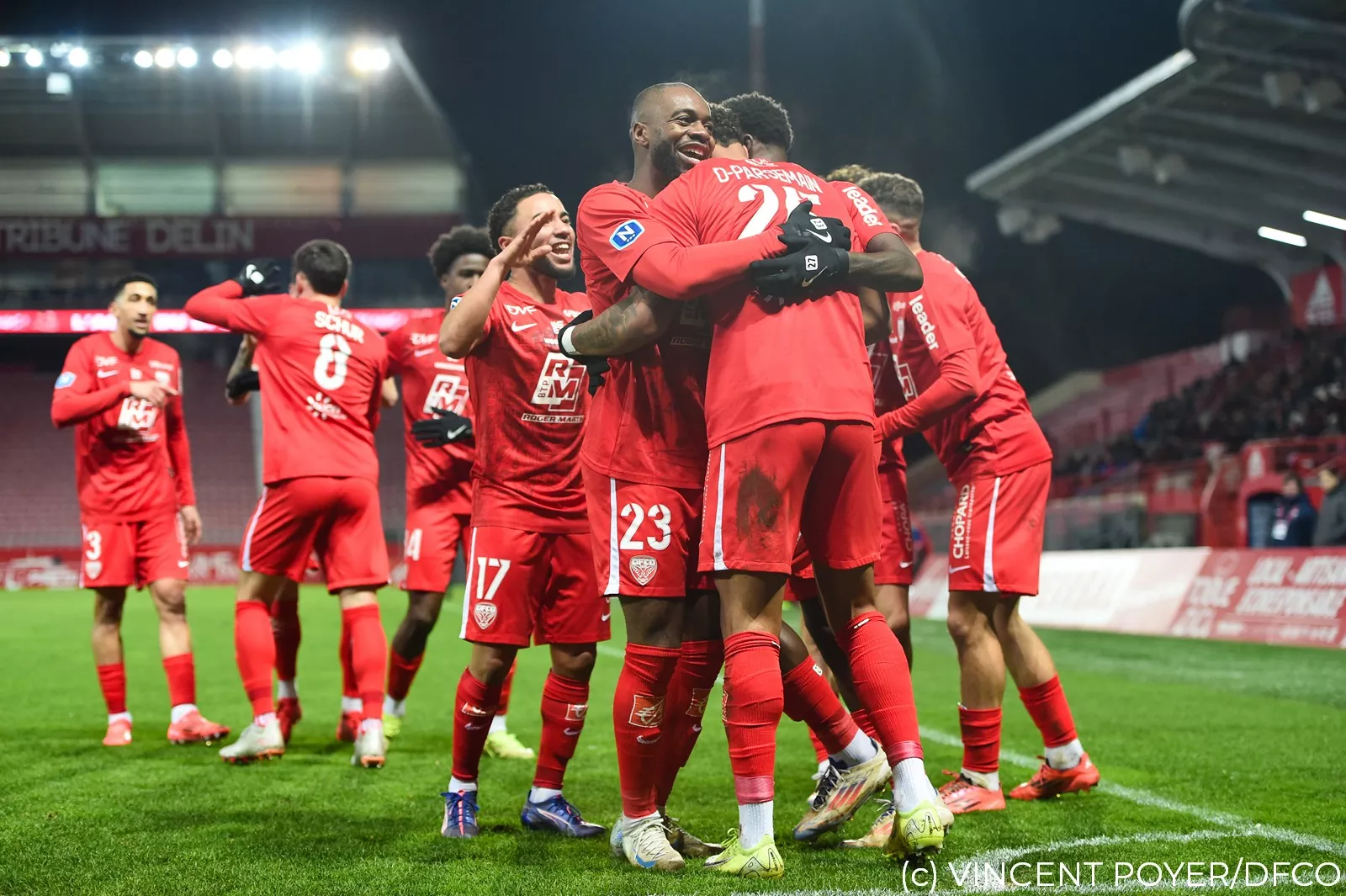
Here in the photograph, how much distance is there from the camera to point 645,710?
3.60 m

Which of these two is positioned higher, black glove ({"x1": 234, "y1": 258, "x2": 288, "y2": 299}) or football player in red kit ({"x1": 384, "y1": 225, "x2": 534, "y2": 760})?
black glove ({"x1": 234, "y1": 258, "x2": 288, "y2": 299})

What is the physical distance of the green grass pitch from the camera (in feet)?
11.0

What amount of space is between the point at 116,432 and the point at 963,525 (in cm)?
456

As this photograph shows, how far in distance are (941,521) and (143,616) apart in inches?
508

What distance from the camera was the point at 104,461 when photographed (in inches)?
257

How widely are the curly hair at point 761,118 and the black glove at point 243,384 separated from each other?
10.6 ft

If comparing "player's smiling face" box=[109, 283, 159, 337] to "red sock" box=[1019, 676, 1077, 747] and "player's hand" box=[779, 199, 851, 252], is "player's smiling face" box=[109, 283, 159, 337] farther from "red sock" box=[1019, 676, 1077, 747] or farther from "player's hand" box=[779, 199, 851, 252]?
"red sock" box=[1019, 676, 1077, 747]

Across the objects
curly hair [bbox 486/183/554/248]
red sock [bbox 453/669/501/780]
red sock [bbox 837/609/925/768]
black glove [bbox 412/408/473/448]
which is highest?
curly hair [bbox 486/183/554/248]

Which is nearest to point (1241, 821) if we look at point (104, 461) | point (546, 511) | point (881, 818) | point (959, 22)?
point (881, 818)

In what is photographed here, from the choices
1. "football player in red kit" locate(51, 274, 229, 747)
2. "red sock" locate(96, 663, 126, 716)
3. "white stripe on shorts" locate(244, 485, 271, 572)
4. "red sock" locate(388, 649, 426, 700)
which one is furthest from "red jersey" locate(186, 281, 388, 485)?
"red sock" locate(96, 663, 126, 716)

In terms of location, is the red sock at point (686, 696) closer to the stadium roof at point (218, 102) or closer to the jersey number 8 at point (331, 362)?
the jersey number 8 at point (331, 362)

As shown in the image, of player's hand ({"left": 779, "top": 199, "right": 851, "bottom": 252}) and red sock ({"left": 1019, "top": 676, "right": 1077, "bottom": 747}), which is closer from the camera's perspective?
player's hand ({"left": 779, "top": 199, "right": 851, "bottom": 252})

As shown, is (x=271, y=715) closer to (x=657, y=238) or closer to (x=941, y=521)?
(x=657, y=238)

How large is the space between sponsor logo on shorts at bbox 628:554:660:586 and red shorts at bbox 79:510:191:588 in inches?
154
